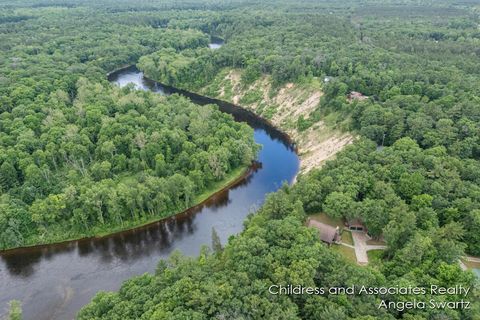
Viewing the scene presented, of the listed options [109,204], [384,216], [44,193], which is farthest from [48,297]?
[384,216]

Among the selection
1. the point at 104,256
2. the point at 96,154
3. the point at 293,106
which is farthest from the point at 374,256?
the point at 293,106

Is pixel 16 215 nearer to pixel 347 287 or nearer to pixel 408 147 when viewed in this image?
pixel 347 287

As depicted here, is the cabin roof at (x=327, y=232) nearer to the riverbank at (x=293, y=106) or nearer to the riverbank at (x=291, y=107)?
the riverbank at (x=291, y=107)

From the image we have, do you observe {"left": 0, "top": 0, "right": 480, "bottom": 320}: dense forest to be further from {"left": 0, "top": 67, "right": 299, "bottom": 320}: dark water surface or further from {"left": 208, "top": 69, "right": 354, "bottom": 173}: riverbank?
{"left": 0, "top": 67, "right": 299, "bottom": 320}: dark water surface

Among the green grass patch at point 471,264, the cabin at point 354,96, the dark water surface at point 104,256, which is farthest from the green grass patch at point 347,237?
the cabin at point 354,96

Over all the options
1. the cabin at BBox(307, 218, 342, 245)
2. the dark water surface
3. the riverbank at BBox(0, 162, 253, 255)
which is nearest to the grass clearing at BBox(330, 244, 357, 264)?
the cabin at BBox(307, 218, 342, 245)
